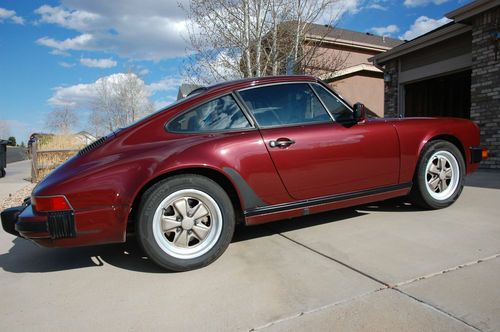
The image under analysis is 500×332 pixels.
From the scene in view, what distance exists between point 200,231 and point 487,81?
26.7 ft

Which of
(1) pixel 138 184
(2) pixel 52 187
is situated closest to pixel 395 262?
(1) pixel 138 184

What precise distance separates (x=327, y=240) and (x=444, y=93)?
39.3ft

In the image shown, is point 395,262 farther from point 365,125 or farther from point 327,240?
point 365,125

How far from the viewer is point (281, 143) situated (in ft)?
10.5

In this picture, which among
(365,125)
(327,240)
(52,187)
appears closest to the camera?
(52,187)

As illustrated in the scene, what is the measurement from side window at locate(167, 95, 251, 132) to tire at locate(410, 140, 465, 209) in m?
2.00

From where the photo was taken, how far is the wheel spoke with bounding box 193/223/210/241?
2.99 m

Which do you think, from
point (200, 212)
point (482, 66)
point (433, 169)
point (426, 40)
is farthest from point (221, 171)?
point (426, 40)

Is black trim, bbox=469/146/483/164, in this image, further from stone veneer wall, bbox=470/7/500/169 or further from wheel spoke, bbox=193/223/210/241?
stone veneer wall, bbox=470/7/500/169

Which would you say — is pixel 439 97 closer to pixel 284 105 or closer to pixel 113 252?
pixel 284 105

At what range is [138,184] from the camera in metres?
2.80

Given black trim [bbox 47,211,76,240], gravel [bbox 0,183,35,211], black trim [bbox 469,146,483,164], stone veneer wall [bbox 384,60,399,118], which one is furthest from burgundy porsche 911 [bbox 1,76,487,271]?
stone veneer wall [bbox 384,60,399,118]

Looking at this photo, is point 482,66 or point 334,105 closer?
point 334,105

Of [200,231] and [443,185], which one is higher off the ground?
[443,185]
